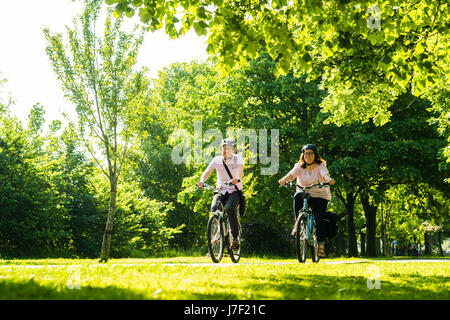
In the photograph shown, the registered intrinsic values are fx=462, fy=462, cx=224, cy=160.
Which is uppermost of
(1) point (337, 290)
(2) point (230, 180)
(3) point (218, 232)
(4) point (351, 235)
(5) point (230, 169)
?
(5) point (230, 169)

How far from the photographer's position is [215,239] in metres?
8.45

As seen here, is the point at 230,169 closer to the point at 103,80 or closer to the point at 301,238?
the point at 301,238

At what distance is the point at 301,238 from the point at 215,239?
1709mm

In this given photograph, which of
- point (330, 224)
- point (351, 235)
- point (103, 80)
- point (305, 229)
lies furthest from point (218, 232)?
point (351, 235)

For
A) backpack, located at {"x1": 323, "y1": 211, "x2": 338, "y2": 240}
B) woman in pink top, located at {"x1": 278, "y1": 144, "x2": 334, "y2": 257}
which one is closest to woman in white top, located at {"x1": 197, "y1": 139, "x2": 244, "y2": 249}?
woman in pink top, located at {"x1": 278, "y1": 144, "x2": 334, "y2": 257}

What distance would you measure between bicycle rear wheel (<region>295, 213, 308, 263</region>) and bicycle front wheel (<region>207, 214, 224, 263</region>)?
1.45 m

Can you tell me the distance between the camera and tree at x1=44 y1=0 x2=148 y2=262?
53.2 ft

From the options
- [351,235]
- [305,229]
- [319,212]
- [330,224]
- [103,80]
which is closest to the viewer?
[305,229]

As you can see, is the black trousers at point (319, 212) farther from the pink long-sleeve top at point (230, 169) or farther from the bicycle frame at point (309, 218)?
the pink long-sleeve top at point (230, 169)

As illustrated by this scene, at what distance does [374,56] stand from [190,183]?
1755cm

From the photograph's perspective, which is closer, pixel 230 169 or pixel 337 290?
pixel 337 290

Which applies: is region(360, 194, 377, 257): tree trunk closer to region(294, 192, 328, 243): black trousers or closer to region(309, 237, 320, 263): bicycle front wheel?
region(309, 237, 320, 263): bicycle front wheel

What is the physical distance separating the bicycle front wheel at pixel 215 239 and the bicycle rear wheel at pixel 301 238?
57.0 inches
